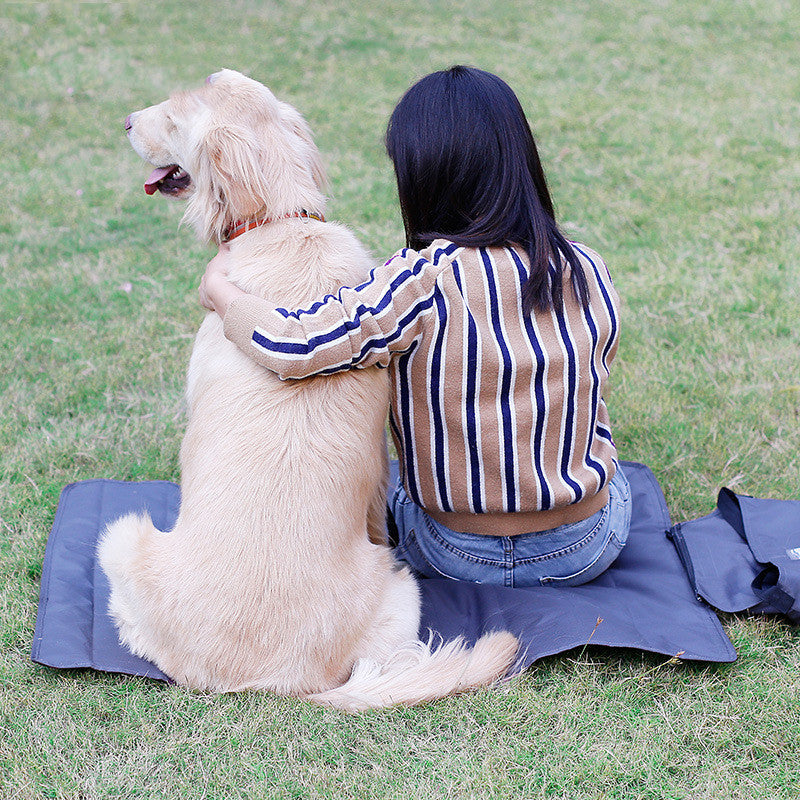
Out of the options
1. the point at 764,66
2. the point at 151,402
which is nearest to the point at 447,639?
the point at 151,402

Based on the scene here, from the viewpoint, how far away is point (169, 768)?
210cm

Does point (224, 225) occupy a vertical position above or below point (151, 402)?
above

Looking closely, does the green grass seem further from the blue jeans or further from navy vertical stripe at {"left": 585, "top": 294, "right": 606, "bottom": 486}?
navy vertical stripe at {"left": 585, "top": 294, "right": 606, "bottom": 486}

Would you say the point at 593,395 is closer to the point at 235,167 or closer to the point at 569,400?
the point at 569,400

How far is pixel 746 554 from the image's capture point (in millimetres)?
2740

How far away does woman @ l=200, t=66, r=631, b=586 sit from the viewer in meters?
2.04

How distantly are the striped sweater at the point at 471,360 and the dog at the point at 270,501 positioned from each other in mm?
118

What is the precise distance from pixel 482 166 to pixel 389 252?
9.87 feet

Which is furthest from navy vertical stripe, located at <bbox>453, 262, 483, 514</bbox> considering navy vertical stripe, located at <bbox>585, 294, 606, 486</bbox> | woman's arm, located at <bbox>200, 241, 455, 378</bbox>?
navy vertical stripe, located at <bbox>585, 294, 606, 486</bbox>

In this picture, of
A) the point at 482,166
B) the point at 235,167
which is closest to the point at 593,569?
the point at 482,166

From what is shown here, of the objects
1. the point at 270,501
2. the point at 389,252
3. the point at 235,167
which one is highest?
the point at 235,167

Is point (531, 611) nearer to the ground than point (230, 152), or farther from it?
nearer to the ground

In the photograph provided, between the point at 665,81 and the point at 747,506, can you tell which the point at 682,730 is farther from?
the point at 665,81

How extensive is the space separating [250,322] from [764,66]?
7.82 meters
